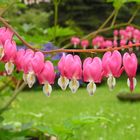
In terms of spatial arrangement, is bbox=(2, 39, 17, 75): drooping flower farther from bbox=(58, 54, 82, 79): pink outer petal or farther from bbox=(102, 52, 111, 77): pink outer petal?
bbox=(102, 52, 111, 77): pink outer petal

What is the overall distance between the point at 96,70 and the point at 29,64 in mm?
214

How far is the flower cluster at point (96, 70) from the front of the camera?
175 centimetres

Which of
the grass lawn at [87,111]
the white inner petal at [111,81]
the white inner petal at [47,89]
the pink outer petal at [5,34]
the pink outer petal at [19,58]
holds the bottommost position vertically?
the grass lawn at [87,111]

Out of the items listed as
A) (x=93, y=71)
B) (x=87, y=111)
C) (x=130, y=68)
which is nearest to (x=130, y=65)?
(x=130, y=68)

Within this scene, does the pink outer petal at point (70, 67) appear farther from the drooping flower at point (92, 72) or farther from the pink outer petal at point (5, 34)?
the pink outer petal at point (5, 34)

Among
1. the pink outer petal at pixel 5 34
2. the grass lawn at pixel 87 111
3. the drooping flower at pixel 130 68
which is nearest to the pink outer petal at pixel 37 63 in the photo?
the pink outer petal at pixel 5 34

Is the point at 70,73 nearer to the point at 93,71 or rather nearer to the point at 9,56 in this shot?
the point at 93,71

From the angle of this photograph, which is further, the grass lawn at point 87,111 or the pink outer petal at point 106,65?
the grass lawn at point 87,111

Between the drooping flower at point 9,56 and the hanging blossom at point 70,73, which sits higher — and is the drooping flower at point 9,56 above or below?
above

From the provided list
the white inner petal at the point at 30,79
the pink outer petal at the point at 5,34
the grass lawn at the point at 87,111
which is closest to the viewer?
the white inner petal at the point at 30,79

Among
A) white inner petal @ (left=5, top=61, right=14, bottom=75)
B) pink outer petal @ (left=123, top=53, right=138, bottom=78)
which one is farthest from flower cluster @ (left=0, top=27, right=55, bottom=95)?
pink outer petal @ (left=123, top=53, right=138, bottom=78)

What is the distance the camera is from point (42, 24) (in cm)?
1948

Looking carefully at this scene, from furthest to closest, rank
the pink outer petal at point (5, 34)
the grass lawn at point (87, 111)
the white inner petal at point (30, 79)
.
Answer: the grass lawn at point (87, 111)
the pink outer petal at point (5, 34)
the white inner petal at point (30, 79)

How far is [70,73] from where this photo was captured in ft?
5.77
